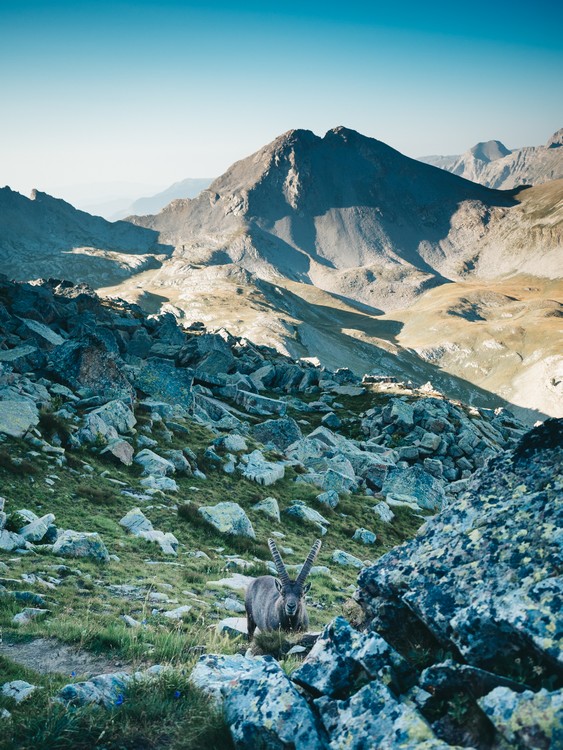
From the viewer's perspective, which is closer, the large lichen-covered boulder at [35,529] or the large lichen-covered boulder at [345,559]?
the large lichen-covered boulder at [35,529]

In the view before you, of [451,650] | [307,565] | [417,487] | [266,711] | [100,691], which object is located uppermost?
[451,650]

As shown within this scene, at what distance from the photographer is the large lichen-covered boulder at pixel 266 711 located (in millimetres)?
5562

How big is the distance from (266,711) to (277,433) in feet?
131

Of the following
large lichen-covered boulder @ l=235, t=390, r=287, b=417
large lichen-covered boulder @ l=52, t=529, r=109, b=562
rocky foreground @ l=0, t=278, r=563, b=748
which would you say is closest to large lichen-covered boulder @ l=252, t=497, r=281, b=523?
rocky foreground @ l=0, t=278, r=563, b=748

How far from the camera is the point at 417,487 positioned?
40125 millimetres

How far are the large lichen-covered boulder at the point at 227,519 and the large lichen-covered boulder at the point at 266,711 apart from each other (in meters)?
15.7

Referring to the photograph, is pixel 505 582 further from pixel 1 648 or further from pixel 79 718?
pixel 1 648

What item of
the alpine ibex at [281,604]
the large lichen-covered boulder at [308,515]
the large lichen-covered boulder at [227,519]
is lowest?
the large lichen-covered boulder at [308,515]

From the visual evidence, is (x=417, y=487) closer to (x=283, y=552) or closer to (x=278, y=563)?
(x=283, y=552)

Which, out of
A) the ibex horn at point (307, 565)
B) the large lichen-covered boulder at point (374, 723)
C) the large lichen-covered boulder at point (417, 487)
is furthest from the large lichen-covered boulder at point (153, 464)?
the large lichen-covered boulder at point (374, 723)

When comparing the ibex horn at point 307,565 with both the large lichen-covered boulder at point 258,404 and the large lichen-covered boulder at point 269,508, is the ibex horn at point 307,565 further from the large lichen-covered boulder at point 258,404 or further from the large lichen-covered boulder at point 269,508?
the large lichen-covered boulder at point 258,404

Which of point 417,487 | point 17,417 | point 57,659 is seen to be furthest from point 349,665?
point 417,487

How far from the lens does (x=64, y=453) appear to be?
952 inches

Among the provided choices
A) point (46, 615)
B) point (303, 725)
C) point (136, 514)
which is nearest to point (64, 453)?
point (136, 514)
